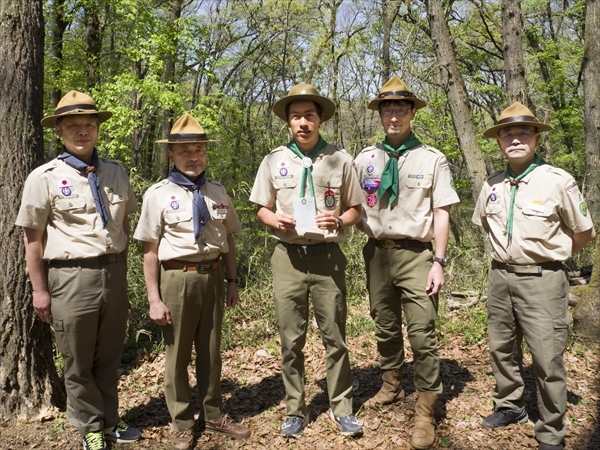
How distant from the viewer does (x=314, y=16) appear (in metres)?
15.5

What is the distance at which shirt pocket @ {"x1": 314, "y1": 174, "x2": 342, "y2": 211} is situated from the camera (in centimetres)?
358

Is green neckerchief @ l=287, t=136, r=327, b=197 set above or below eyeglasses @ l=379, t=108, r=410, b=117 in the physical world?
below

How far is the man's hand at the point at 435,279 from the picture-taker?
3.60 meters

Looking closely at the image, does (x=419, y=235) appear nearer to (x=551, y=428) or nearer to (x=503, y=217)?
(x=503, y=217)

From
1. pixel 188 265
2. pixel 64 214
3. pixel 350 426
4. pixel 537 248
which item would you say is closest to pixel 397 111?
pixel 537 248

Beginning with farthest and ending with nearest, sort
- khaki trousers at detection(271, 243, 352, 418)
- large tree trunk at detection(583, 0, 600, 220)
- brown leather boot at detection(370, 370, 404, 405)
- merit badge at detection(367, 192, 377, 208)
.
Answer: large tree trunk at detection(583, 0, 600, 220), brown leather boot at detection(370, 370, 404, 405), merit badge at detection(367, 192, 377, 208), khaki trousers at detection(271, 243, 352, 418)

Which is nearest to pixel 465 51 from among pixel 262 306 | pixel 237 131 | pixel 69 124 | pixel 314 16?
pixel 314 16

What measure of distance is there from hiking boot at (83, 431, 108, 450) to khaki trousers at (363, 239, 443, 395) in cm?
229

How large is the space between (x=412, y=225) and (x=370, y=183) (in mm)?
482

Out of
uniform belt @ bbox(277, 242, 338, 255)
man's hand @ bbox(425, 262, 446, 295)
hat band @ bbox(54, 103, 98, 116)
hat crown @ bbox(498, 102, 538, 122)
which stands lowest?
man's hand @ bbox(425, 262, 446, 295)

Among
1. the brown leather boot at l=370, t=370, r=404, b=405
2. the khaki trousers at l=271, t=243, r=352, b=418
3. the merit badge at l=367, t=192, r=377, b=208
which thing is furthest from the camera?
the brown leather boot at l=370, t=370, r=404, b=405

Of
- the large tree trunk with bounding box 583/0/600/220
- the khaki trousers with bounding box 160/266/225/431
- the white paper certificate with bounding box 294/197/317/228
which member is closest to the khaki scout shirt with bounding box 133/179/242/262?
the khaki trousers with bounding box 160/266/225/431

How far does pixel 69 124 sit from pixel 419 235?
2662mm

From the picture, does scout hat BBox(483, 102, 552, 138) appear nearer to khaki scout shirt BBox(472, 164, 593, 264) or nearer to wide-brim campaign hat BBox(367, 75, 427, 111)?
khaki scout shirt BBox(472, 164, 593, 264)
